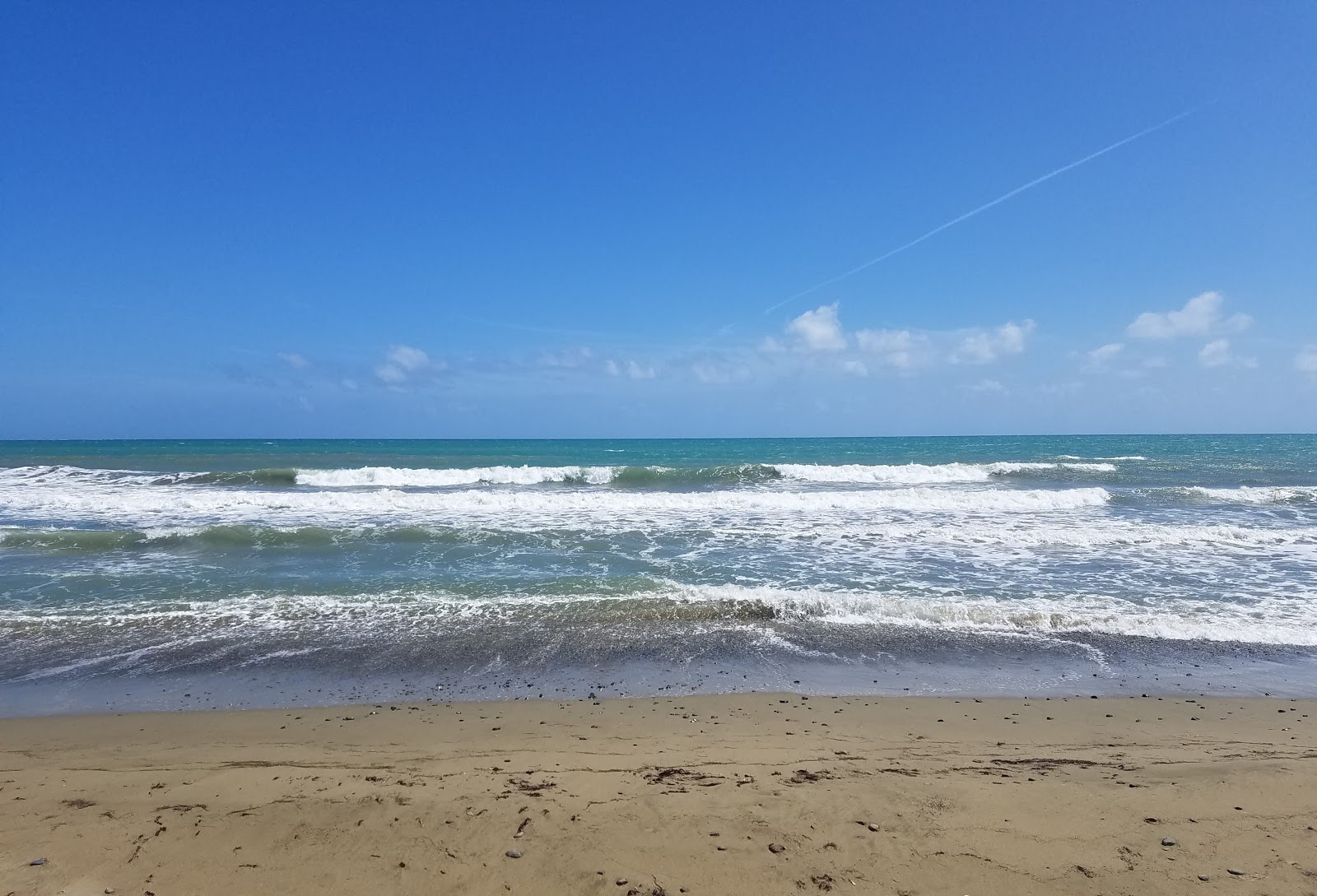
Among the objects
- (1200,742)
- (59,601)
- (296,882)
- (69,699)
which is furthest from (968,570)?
(59,601)

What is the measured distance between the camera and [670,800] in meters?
3.76

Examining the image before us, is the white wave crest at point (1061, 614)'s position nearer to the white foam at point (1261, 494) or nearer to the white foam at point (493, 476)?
the white foam at point (1261, 494)

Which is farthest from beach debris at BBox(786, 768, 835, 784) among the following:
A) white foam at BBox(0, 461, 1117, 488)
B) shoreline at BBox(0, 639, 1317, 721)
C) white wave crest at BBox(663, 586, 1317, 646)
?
white foam at BBox(0, 461, 1117, 488)

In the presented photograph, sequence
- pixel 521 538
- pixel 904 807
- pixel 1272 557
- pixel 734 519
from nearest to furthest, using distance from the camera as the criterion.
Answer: pixel 904 807 → pixel 1272 557 → pixel 521 538 → pixel 734 519

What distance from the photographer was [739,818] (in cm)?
357

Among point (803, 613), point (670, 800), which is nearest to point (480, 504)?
point (803, 613)

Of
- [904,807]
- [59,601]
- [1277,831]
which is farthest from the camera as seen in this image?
[59,601]

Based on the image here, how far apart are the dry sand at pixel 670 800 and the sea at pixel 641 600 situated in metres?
0.71

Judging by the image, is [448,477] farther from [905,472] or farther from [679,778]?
[679,778]

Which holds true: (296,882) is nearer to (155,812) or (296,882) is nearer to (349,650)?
(155,812)

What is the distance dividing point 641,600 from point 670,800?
4.55 metres

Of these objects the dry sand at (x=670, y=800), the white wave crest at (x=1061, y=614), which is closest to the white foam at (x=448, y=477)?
the white wave crest at (x=1061, y=614)

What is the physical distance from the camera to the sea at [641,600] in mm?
5988

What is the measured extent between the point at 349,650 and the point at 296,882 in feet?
12.6
